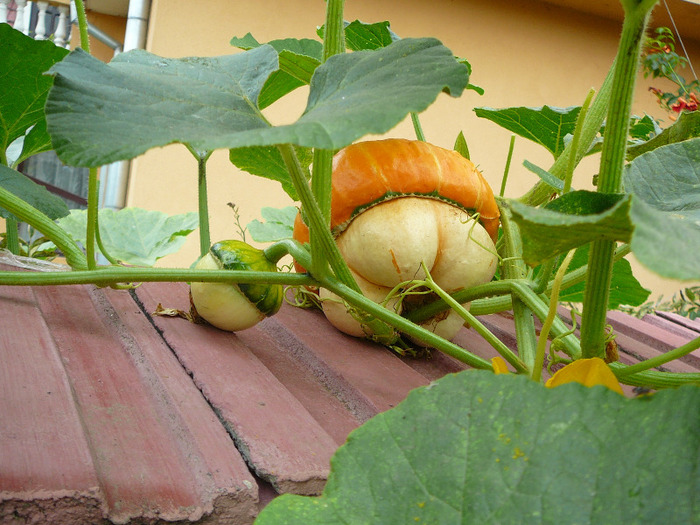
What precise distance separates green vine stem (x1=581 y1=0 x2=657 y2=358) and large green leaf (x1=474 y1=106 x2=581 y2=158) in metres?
0.54

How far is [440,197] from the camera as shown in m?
0.81

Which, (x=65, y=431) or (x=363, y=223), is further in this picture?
(x=363, y=223)

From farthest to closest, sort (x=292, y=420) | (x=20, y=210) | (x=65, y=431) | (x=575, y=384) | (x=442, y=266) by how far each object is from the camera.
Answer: (x=442, y=266), (x=20, y=210), (x=292, y=420), (x=65, y=431), (x=575, y=384)

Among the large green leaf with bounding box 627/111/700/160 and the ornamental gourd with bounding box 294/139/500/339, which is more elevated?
the large green leaf with bounding box 627/111/700/160

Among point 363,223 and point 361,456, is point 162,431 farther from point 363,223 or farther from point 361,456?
point 363,223

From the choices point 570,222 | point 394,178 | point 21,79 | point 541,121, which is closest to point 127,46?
point 21,79

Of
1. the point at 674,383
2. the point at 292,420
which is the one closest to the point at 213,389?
the point at 292,420

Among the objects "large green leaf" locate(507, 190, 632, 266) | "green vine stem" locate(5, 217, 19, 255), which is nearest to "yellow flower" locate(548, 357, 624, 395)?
"large green leaf" locate(507, 190, 632, 266)

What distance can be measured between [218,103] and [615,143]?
0.28 metres

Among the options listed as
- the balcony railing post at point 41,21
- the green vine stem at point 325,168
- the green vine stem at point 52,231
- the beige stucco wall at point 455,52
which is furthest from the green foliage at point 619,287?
the balcony railing post at point 41,21

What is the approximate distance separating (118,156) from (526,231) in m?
0.23

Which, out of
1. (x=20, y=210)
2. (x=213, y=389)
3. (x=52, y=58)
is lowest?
(x=213, y=389)

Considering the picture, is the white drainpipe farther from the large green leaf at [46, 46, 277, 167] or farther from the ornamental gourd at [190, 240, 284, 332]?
the large green leaf at [46, 46, 277, 167]

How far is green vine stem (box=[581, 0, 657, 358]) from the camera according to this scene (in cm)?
38
